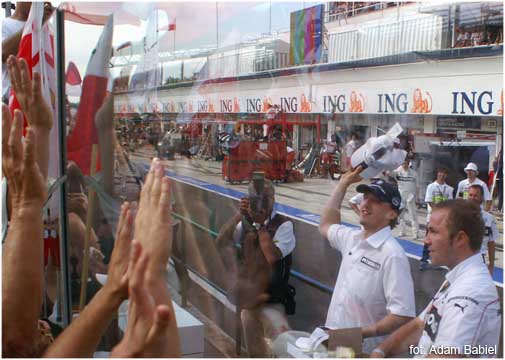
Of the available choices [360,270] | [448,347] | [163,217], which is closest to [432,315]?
[448,347]

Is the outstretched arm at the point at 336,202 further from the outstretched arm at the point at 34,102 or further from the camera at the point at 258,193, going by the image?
the outstretched arm at the point at 34,102

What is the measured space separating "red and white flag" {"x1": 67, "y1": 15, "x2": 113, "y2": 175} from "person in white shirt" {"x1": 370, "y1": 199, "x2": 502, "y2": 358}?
1.04 meters

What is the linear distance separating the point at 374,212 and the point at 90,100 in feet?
3.02

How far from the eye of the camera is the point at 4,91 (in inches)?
71.4

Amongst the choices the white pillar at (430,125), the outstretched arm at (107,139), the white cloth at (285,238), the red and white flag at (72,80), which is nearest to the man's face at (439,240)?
the white pillar at (430,125)

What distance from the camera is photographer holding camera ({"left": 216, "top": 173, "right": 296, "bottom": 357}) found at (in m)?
1.82

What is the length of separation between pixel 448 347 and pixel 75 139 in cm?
122

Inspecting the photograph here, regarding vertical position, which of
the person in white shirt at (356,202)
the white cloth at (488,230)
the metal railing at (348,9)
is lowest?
the white cloth at (488,230)

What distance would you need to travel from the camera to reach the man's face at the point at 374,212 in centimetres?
166

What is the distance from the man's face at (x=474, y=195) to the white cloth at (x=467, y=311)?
0.14m

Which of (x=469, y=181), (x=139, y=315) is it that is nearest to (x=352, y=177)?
(x=469, y=181)

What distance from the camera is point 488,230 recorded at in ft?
5.11

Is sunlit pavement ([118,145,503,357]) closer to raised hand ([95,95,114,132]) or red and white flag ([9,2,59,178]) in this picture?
raised hand ([95,95,114,132])

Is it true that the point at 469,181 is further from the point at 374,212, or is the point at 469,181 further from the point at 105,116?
the point at 105,116
